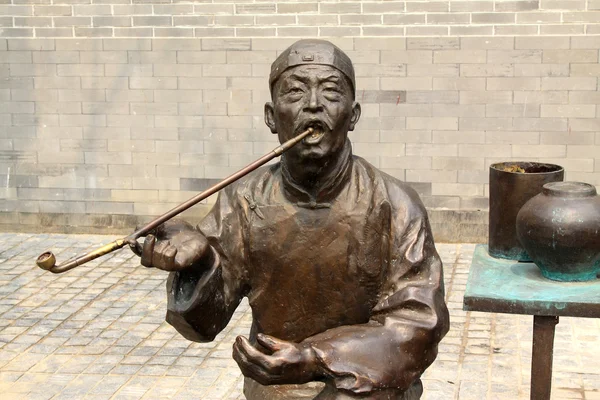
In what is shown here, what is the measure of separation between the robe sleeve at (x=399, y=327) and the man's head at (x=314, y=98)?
38 centimetres

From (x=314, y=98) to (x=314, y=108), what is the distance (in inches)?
1.6

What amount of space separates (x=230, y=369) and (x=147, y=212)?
370cm

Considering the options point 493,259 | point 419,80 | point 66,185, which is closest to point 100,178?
point 66,185

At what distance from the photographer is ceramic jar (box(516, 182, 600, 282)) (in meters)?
4.45

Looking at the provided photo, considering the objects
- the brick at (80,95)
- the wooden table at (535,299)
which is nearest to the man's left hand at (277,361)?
the wooden table at (535,299)

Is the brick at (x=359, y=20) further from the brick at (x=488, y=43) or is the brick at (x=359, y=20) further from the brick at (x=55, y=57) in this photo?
the brick at (x=55, y=57)

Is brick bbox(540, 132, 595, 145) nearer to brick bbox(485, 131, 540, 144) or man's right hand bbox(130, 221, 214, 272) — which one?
brick bbox(485, 131, 540, 144)

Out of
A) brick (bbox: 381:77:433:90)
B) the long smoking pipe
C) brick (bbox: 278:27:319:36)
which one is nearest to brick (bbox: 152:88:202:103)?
brick (bbox: 278:27:319:36)

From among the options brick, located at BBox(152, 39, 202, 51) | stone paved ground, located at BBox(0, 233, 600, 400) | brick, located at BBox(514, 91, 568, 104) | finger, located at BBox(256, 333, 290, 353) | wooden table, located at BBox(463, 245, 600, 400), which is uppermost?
brick, located at BBox(152, 39, 202, 51)

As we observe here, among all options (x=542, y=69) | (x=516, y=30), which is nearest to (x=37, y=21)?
(x=516, y=30)

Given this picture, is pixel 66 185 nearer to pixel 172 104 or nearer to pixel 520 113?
pixel 172 104

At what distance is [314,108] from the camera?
10.8ft

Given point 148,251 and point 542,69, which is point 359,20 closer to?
point 542,69

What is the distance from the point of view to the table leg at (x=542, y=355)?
15.0 feet
